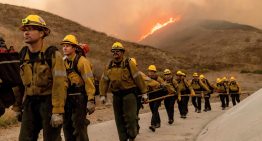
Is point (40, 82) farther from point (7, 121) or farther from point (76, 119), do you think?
point (7, 121)

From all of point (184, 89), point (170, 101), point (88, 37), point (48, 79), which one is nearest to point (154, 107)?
point (170, 101)

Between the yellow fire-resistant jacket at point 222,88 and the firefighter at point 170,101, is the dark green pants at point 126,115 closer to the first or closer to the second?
the firefighter at point 170,101

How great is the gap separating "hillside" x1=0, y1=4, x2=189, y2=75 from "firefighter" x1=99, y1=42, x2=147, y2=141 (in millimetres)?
54836

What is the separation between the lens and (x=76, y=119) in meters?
8.97

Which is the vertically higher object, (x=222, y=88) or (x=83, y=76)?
(x=83, y=76)

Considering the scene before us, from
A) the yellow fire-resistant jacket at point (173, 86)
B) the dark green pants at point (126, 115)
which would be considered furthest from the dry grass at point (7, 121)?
the dark green pants at point (126, 115)

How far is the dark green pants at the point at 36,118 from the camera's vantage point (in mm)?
6555

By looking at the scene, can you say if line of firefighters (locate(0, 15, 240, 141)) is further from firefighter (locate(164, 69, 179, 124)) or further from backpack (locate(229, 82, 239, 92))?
backpack (locate(229, 82, 239, 92))

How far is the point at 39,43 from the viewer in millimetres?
6613

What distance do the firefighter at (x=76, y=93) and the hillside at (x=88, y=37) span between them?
56657mm

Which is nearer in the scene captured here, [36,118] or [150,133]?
[36,118]

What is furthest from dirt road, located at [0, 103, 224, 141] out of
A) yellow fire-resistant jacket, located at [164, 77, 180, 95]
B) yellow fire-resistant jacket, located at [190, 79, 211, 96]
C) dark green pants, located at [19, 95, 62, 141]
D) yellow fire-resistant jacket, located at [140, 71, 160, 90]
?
yellow fire-resistant jacket, located at [190, 79, 211, 96]

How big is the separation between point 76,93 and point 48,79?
248cm

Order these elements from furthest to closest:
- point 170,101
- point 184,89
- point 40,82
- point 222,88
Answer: point 222,88 → point 184,89 → point 170,101 → point 40,82
